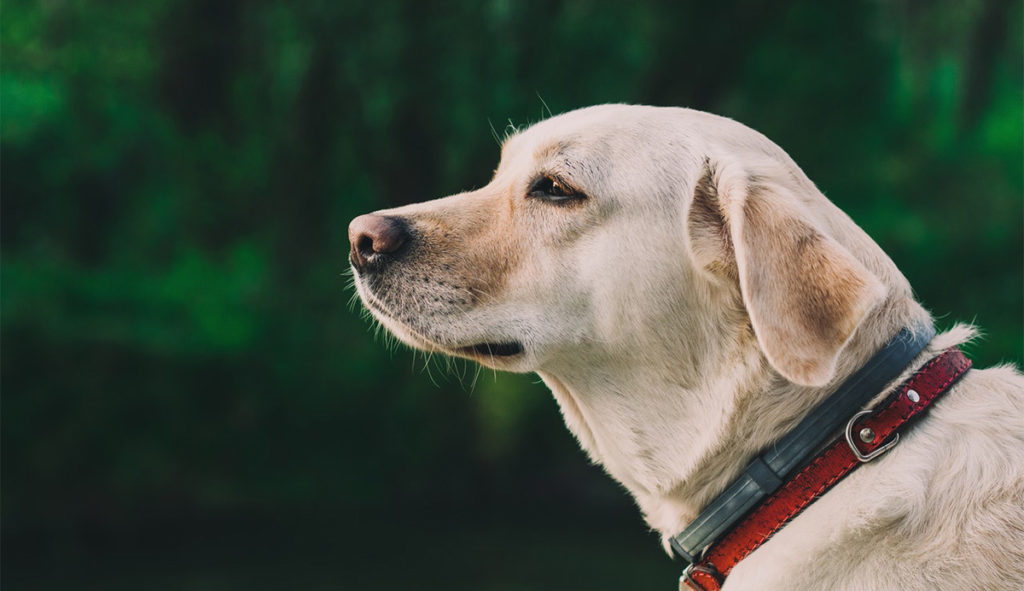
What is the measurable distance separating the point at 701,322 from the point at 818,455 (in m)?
0.44

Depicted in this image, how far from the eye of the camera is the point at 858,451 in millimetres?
2174

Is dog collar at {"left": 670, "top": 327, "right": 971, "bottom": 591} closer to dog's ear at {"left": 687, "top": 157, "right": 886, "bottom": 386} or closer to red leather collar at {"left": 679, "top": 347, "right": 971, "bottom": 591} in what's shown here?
red leather collar at {"left": 679, "top": 347, "right": 971, "bottom": 591}

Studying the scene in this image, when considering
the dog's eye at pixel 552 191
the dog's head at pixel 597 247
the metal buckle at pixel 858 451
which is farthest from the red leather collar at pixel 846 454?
the dog's eye at pixel 552 191

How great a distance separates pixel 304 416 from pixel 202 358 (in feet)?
4.38

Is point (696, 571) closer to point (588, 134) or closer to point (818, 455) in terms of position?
point (818, 455)

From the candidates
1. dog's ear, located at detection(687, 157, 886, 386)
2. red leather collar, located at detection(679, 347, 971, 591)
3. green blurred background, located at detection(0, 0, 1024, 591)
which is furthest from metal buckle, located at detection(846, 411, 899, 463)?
green blurred background, located at detection(0, 0, 1024, 591)

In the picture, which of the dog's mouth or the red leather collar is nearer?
the red leather collar

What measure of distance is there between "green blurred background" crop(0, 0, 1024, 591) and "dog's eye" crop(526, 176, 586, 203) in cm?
773

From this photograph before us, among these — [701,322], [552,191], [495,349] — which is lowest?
[701,322]

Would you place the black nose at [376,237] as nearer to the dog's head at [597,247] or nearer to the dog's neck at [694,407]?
the dog's head at [597,247]

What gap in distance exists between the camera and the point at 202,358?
36.7 feet

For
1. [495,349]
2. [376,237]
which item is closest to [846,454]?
[495,349]

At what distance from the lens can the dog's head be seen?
245cm

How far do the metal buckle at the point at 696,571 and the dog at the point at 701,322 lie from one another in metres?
0.06
